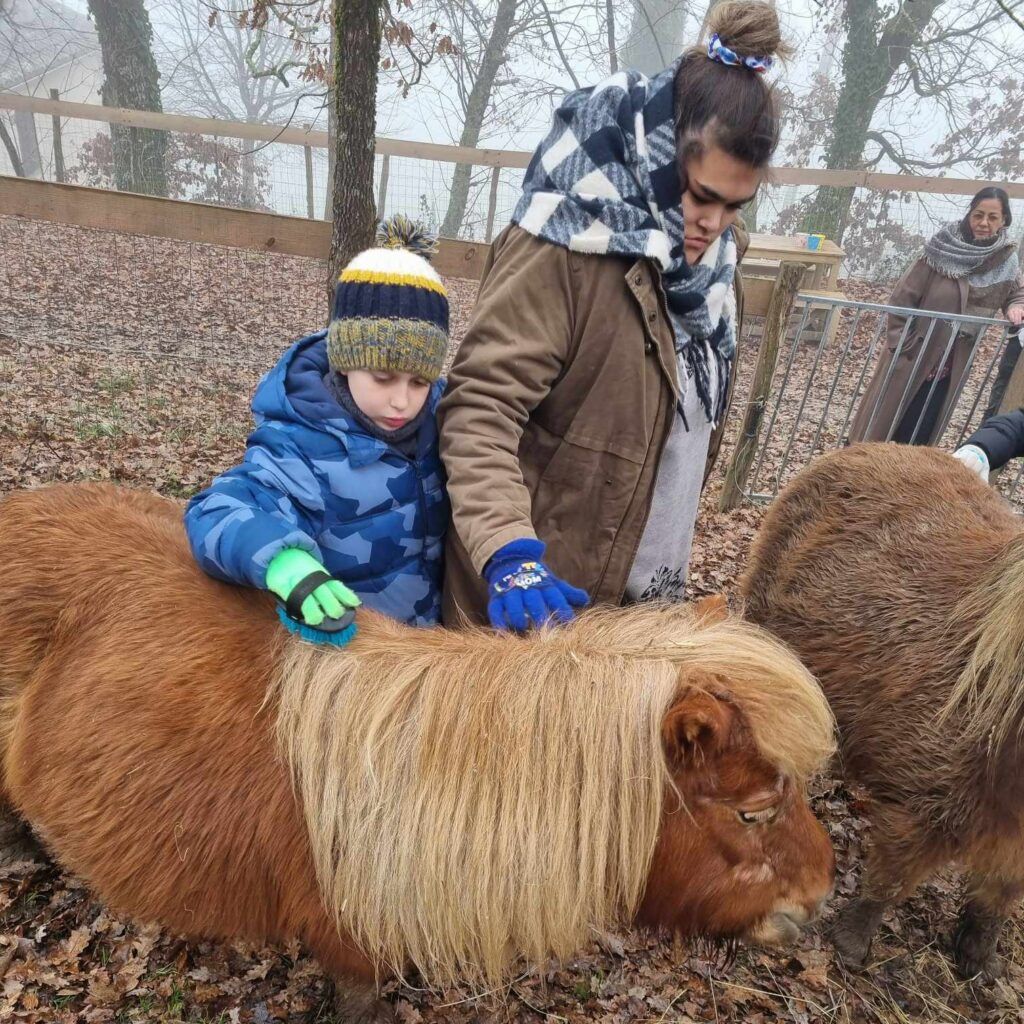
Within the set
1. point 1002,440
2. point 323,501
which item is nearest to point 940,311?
point 1002,440

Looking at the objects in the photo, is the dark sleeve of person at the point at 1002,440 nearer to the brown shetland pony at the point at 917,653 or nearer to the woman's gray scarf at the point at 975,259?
the brown shetland pony at the point at 917,653

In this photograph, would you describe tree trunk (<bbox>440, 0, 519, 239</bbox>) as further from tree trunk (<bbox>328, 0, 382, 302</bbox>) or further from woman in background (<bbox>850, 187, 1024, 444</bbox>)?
woman in background (<bbox>850, 187, 1024, 444</bbox>)

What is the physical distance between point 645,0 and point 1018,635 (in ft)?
116

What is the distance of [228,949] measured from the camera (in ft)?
8.28

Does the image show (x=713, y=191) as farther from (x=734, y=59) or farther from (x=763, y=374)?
(x=763, y=374)

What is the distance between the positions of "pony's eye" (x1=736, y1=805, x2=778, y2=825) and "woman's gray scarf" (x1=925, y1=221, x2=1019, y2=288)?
697 centimetres

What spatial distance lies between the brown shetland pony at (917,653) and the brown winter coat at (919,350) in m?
3.60

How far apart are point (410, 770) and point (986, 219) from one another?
775 cm

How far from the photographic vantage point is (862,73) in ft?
52.7

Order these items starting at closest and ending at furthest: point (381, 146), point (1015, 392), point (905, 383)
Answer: point (1015, 392), point (905, 383), point (381, 146)

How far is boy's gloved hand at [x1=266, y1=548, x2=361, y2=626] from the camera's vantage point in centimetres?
156

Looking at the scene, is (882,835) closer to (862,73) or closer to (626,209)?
(626,209)

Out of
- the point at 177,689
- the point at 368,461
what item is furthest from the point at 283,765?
the point at 368,461

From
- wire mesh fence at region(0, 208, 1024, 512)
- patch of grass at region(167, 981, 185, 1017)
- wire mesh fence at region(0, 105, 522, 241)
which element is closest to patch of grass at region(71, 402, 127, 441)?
wire mesh fence at region(0, 208, 1024, 512)
